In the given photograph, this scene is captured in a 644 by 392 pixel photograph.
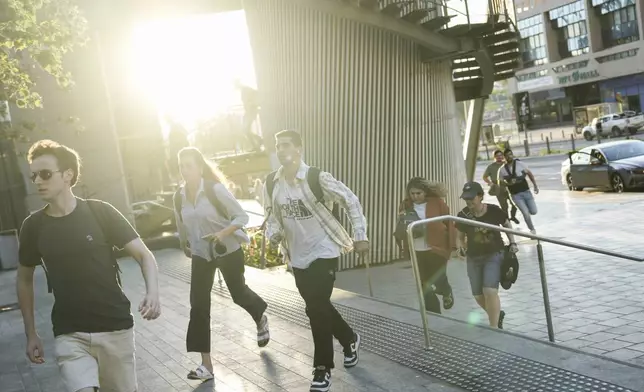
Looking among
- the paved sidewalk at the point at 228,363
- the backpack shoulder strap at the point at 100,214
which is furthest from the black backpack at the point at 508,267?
the backpack shoulder strap at the point at 100,214

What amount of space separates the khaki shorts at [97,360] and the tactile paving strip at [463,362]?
93.0 inches

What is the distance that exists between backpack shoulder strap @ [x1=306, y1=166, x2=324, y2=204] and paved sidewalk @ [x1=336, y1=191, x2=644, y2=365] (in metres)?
2.30

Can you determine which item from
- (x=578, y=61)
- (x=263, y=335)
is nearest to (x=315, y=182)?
(x=263, y=335)

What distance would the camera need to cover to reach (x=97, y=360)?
4.00 meters

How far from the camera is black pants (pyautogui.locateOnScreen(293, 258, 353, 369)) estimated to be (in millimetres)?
5484

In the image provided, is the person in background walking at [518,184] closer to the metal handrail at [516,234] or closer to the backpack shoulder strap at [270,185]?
the metal handrail at [516,234]

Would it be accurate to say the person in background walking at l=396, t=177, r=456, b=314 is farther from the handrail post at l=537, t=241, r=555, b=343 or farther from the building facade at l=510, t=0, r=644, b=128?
the building facade at l=510, t=0, r=644, b=128

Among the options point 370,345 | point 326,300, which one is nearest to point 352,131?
point 370,345

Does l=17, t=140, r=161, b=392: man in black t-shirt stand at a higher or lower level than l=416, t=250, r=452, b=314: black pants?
higher

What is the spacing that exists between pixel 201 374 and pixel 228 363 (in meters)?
0.56

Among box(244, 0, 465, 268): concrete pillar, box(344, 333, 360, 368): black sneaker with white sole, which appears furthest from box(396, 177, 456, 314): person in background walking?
box(244, 0, 465, 268): concrete pillar

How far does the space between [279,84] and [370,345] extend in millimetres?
6970

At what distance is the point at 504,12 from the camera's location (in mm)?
16484

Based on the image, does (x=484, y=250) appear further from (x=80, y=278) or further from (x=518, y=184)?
(x=518, y=184)
